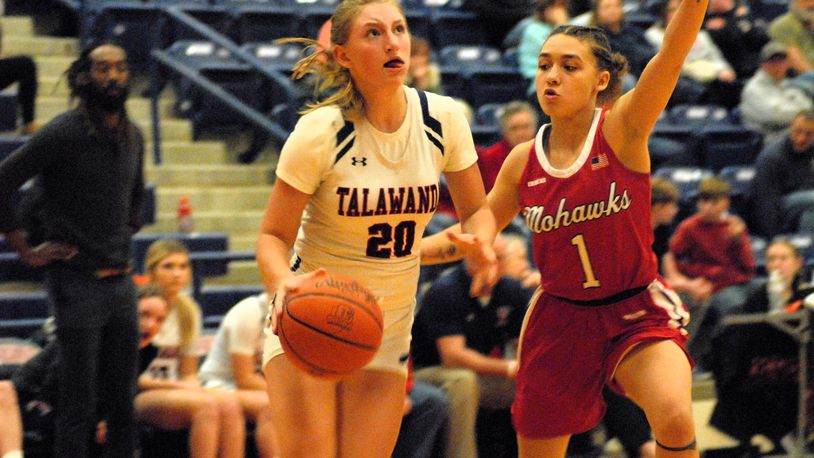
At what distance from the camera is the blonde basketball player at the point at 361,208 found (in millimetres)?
3883

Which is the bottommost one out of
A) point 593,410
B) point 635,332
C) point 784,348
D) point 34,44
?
point 784,348

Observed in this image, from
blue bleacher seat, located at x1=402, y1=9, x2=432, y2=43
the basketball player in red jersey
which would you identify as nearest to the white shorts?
the basketball player in red jersey

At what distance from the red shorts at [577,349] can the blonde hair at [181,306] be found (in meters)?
2.14

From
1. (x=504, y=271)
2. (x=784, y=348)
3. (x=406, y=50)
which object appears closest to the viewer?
(x=406, y=50)

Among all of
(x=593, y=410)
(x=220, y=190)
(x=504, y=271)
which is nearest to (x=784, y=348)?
(x=504, y=271)

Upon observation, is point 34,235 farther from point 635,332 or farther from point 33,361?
point 635,332

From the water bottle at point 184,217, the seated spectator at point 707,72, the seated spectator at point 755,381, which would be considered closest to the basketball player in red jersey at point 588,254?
the seated spectator at point 755,381

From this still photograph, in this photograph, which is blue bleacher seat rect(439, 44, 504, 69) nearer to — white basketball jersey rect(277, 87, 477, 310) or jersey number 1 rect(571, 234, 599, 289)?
jersey number 1 rect(571, 234, 599, 289)

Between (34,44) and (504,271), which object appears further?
(34,44)

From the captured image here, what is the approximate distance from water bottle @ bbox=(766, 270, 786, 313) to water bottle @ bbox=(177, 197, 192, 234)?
3.59 m

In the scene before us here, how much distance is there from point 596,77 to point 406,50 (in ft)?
2.57

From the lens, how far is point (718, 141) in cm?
1036

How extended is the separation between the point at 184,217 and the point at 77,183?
8.81 feet

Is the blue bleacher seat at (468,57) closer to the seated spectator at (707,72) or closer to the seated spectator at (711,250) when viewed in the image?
the seated spectator at (707,72)
